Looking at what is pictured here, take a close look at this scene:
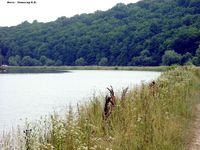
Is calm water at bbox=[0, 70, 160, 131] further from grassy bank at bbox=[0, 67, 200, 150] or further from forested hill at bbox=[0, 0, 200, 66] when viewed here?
forested hill at bbox=[0, 0, 200, 66]

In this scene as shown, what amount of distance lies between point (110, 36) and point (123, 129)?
126 metres

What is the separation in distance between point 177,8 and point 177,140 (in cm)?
11690

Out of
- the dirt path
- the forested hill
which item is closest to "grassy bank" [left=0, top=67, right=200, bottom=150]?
the dirt path

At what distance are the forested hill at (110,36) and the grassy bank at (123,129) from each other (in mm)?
94818

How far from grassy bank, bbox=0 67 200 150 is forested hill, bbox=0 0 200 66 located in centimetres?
9482

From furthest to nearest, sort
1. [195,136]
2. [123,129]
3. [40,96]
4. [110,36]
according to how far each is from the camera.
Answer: [110,36], [40,96], [195,136], [123,129]

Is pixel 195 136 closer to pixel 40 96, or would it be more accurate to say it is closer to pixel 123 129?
pixel 123 129

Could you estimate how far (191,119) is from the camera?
1160 centimetres

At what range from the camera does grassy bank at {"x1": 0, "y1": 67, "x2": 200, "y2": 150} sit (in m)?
7.43

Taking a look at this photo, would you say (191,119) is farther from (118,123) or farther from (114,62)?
(114,62)

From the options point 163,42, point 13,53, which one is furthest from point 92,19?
point 163,42

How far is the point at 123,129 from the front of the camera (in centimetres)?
847

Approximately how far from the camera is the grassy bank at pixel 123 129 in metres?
7.43

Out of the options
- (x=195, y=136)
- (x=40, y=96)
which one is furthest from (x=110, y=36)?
(x=195, y=136)
